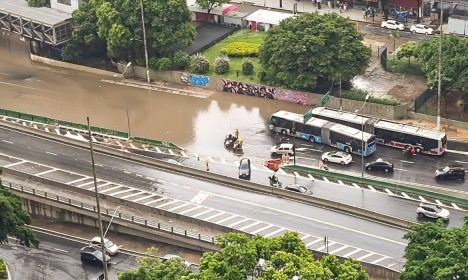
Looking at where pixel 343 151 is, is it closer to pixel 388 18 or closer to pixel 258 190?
pixel 258 190

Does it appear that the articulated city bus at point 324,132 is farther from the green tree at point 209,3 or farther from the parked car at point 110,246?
the green tree at point 209,3

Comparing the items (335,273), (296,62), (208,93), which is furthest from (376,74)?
(335,273)

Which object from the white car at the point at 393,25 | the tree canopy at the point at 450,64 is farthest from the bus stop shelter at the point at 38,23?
the tree canopy at the point at 450,64

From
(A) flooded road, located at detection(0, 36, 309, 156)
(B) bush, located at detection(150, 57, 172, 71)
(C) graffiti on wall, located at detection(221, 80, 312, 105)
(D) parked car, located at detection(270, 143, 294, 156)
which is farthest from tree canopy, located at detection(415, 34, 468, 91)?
(B) bush, located at detection(150, 57, 172, 71)

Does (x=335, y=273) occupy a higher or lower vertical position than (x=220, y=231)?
higher

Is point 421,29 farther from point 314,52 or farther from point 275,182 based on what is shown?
point 275,182

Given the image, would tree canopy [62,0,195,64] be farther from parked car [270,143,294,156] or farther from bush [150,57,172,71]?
parked car [270,143,294,156]
